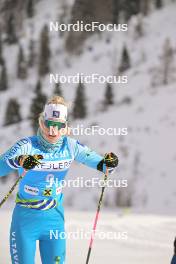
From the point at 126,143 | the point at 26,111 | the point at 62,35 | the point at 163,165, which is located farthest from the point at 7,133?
the point at 62,35

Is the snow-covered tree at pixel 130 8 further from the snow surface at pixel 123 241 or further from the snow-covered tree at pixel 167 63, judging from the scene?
the snow surface at pixel 123 241

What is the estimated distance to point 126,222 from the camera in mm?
8914

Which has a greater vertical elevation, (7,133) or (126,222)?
(126,222)

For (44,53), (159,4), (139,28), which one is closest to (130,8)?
(159,4)

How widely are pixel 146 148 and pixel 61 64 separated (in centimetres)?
1719

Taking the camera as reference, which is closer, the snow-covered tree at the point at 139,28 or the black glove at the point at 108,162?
the black glove at the point at 108,162

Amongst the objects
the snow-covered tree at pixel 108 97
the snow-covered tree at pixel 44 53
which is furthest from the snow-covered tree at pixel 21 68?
the snow-covered tree at pixel 108 97

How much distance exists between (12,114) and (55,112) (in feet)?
103

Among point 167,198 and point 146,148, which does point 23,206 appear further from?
point 146,148

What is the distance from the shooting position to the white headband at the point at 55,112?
3.88 meters

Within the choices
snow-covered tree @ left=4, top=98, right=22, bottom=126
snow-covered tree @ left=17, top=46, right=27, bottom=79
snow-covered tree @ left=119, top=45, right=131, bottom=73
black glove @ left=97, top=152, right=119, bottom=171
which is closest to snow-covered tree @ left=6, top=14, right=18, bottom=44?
snow-covered tree @ left=17, top=46, right=27, bottom=79

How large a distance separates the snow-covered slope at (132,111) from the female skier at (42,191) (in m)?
19.4

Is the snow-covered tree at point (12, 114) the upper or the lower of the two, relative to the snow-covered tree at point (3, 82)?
lower

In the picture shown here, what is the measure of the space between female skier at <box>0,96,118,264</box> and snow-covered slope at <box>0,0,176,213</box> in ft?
63.6
